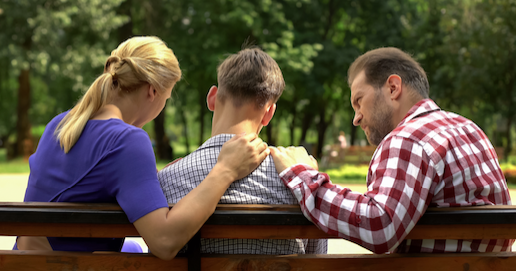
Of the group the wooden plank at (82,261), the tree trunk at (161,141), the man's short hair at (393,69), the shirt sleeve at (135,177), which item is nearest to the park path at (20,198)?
the man's short hair at (393,69)

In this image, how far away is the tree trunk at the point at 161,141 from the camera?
2583cm

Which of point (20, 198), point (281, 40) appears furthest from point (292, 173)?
point (281, 40)

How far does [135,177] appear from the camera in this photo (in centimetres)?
184

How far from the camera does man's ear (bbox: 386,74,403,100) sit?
7.72 ft

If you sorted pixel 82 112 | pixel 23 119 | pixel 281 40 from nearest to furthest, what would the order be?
pixel 82 112 < pixel 281 40 < pixel 23 119

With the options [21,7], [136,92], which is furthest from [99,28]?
[136,92]

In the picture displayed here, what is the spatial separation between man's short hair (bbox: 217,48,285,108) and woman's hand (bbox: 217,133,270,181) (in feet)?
0.75

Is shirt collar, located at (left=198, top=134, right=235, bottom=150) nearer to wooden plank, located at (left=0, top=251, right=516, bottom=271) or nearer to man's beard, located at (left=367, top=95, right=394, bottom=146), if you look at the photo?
wooden plank, located at (left=0, top=251, right=516, bottom=271)

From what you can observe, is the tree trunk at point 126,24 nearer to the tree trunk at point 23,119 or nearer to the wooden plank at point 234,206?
the tree trunk at point 23,119

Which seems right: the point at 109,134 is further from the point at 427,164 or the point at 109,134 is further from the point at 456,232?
the point at 456,232

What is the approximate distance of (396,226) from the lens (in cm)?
180

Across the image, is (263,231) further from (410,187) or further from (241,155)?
(410,187)

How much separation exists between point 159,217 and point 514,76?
92.7ft

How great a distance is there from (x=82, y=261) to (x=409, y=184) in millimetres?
1311
